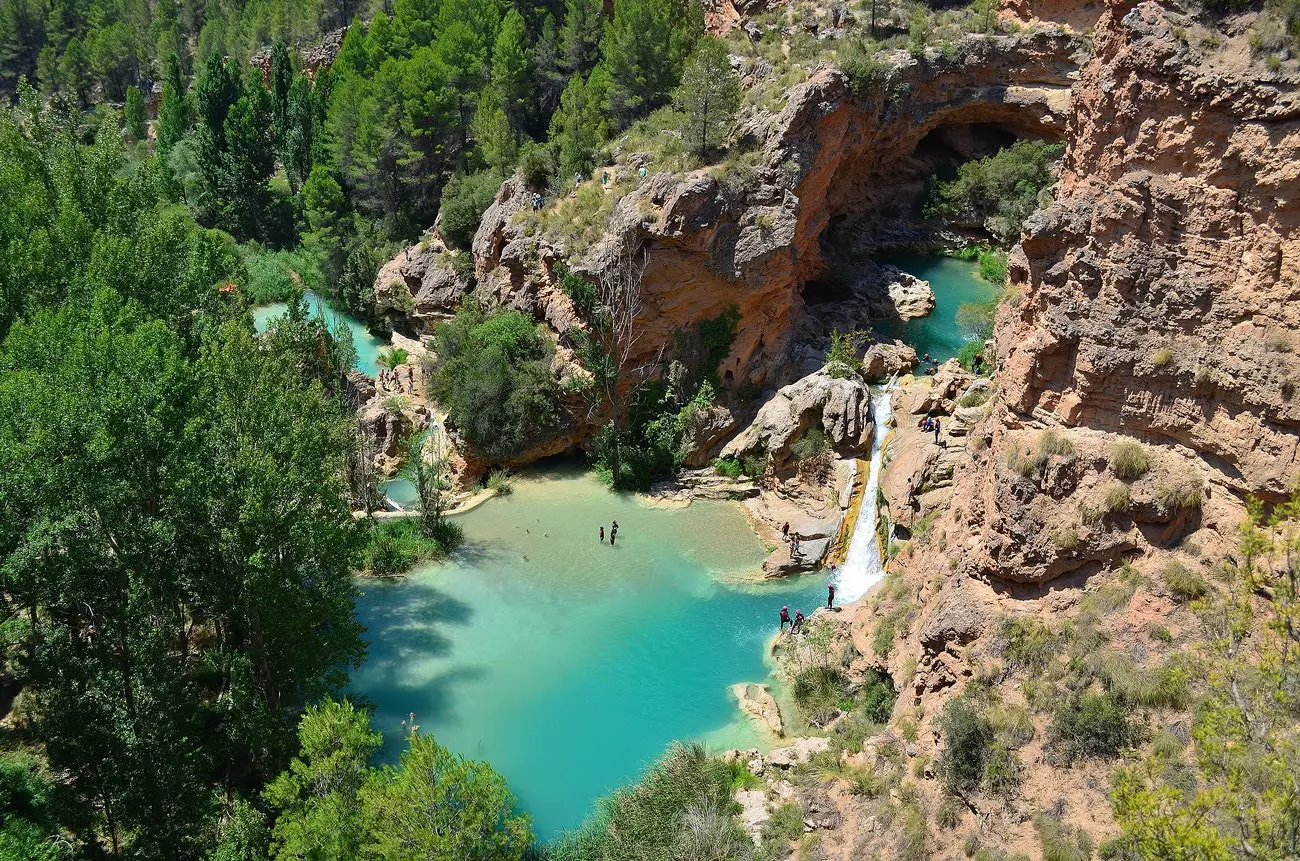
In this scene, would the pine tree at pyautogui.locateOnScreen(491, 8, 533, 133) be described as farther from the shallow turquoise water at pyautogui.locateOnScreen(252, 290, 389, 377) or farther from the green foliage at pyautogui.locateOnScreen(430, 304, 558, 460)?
the green foliage at pyautogui.locateOnScreen(430, 304, 558, 460)

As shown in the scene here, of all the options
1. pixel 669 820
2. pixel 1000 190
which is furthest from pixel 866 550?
pixel 1000 190

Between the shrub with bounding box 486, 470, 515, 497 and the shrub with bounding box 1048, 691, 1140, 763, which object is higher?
the shrub with bounding box 1048, 691, 1140, 763

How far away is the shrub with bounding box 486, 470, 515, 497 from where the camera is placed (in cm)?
3503

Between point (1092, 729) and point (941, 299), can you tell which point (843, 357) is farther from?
point (1092, 729)

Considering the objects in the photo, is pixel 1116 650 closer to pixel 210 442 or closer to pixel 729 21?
pixel 210 442

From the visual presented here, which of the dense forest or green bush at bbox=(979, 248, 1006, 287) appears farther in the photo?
green bush at bbox=(979, 248, 1006, 287)

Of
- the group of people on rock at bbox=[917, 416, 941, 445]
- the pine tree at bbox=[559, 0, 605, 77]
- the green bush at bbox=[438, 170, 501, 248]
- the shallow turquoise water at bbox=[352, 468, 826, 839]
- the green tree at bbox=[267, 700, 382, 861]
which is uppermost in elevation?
the pine tree at bbox=[559, 0, 605, 77]

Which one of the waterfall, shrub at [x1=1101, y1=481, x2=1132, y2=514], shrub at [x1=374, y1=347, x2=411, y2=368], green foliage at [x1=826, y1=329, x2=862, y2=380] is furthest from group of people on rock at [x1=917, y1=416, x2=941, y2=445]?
shrub at [x1=374, y1=347, x2=411, y2=368]

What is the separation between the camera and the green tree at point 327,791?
1605cm

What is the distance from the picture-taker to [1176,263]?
17406 mm

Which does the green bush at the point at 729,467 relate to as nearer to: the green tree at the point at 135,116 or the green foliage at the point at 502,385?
the green foliage at the point at 502,385

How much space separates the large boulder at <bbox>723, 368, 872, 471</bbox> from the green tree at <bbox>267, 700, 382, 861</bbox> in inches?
→ 764

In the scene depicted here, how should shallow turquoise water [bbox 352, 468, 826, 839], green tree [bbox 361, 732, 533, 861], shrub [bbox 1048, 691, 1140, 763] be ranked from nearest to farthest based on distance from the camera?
green tree [bbox 361, 732, 533, 861]
shrub [bbox 1048, 691, 1140, 763]
shallow turquoise water [bbox 352, 468, 826, 839]

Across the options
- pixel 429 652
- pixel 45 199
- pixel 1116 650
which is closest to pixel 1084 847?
pixel 1116 650
